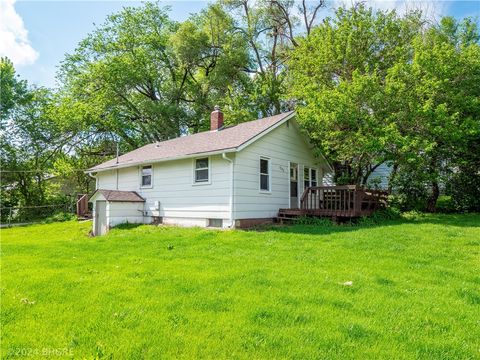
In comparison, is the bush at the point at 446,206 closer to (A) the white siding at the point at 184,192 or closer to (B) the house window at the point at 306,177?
(B) the house window at the point at 306,177

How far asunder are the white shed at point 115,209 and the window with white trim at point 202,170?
348 cm

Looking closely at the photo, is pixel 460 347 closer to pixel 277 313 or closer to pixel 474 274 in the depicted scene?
pixel 277 313

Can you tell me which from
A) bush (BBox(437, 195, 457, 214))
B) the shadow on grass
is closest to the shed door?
the shadow on grass

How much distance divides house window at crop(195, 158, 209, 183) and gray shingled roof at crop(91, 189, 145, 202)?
3466 mm

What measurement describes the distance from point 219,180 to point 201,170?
107 cm

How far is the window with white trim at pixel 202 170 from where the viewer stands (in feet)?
41.2

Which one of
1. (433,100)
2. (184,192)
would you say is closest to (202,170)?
(184,192)

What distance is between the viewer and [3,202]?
24094 millimetres

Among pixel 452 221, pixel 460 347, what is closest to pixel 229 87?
pixel 452 221

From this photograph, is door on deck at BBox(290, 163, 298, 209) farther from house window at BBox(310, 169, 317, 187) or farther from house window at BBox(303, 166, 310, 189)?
house window at BBox(310, 169, 317, 187)

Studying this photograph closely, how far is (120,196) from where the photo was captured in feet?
46.9

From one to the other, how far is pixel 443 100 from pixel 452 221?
15.4 feet

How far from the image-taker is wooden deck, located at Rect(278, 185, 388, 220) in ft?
41.0

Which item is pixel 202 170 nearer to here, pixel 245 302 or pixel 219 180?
pixel 219 180
